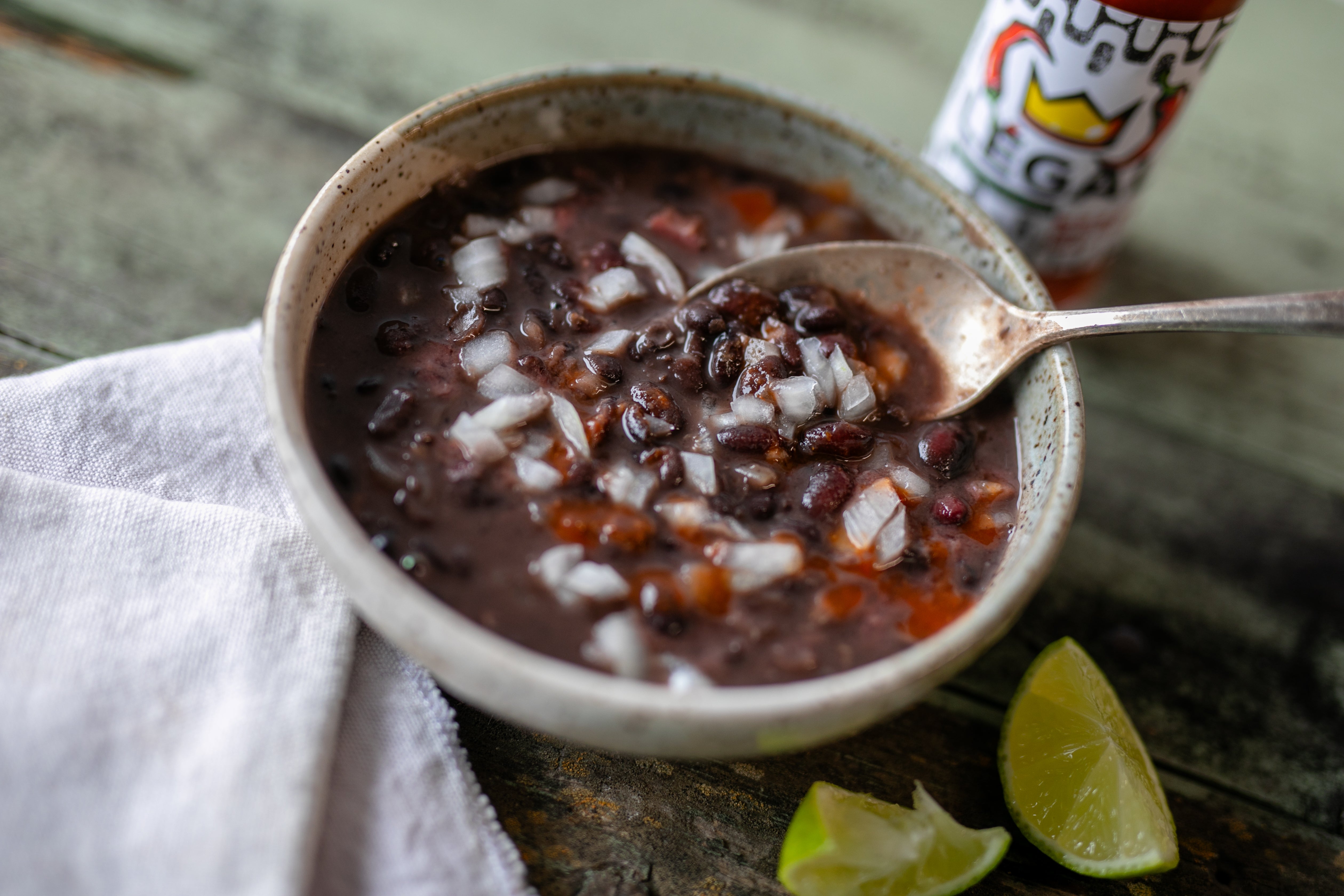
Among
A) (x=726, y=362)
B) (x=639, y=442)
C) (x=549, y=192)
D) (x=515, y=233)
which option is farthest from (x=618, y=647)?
(x=549, y=192)

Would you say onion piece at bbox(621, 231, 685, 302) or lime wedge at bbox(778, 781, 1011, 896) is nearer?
lime wedge at bbox(778, 781, 1011, 896)

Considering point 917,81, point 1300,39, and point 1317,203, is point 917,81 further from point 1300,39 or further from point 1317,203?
point 1300,39

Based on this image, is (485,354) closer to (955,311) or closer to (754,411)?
(754,411)

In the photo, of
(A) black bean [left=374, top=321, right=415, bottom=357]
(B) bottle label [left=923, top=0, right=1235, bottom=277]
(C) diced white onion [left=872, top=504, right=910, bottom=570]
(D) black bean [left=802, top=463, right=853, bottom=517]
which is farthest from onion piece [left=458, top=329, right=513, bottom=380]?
(B) bottle label [left=923, top=0, right=1235, bottom=277]

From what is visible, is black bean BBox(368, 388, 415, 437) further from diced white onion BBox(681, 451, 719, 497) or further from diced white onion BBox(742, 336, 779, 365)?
diced white onion BBox(742, 336, 779, 365)

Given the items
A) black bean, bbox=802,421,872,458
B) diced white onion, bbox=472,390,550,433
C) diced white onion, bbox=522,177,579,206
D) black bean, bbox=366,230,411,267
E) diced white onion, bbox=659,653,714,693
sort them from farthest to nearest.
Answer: diced white onion, bbox=522,177,579,206
black bean, bbox=366,230,411,267
black bean, bbox=802,421,872,458
diced white onion, bbox=472,390,550,433
diced white onion, bbox=659,653,714,693

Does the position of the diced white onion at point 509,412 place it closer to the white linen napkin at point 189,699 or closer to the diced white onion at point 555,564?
the diced white onion at point 555,564

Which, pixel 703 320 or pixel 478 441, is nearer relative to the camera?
pixel 478 441
